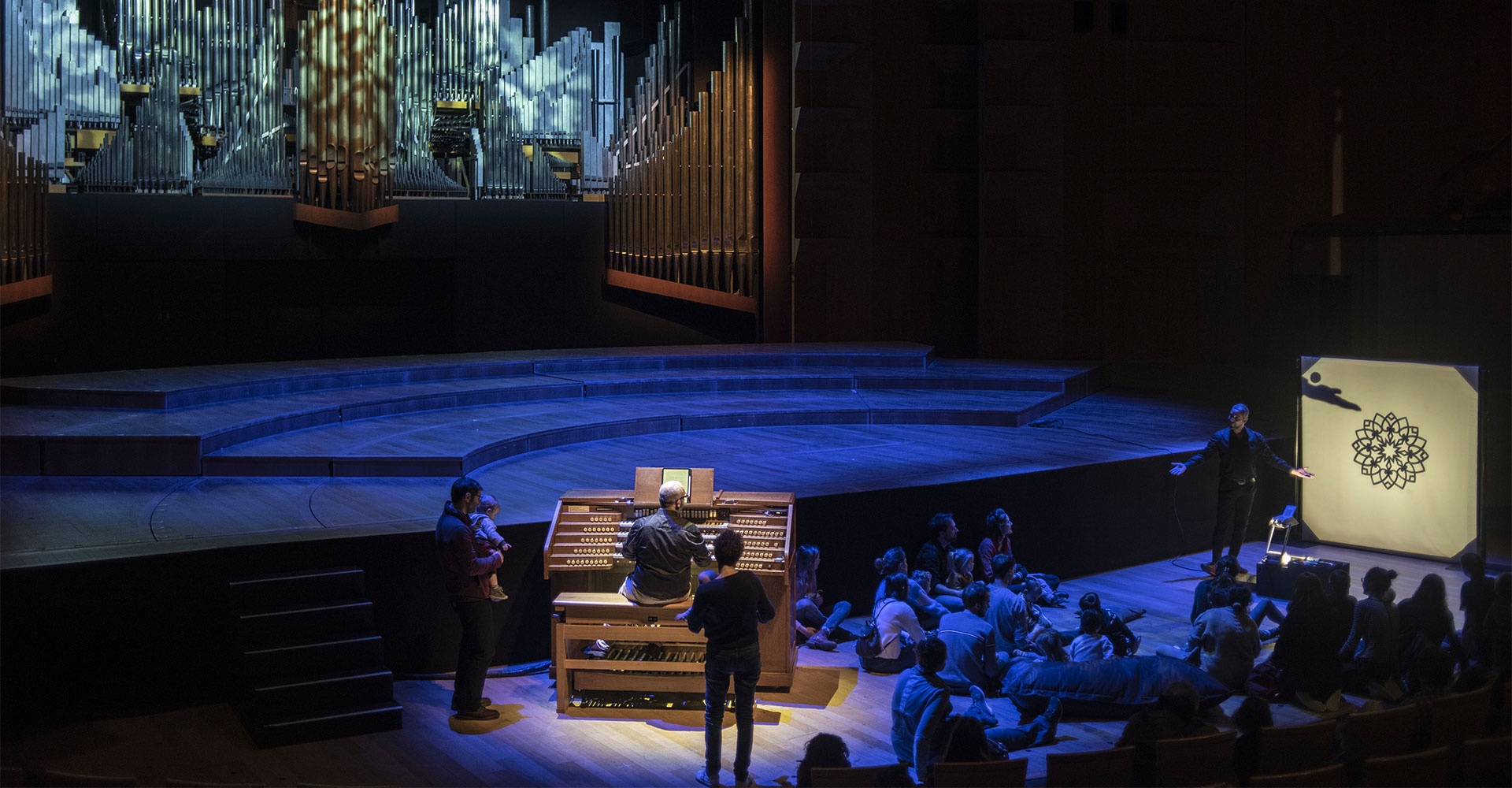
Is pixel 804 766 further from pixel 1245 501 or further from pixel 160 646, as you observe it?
pixel 1245 501

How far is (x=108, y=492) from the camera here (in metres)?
6.76

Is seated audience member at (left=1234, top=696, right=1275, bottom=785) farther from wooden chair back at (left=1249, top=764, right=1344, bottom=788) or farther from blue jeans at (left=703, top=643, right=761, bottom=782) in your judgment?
blue jeans at (left=703, top=643, right=761, bottom=782)

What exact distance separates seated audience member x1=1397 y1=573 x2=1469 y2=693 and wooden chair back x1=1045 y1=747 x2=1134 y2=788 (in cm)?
237

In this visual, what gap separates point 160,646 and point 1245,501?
5721 millimetres

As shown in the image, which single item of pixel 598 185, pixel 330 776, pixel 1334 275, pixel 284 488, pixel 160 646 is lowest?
pixel 330 776

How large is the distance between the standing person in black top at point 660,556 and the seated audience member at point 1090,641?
1.63m

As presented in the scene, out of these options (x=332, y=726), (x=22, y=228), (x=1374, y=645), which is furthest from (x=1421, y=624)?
(x=22, y=228)

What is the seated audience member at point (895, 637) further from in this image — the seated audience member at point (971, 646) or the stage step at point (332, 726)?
the stage step at point (332, 726)

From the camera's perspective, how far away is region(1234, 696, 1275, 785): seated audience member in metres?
4.31

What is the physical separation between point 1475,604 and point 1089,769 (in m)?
2.78

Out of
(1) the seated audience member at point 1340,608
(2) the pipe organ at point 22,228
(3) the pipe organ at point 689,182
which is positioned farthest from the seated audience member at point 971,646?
(2) the pipe organ at point 22,228

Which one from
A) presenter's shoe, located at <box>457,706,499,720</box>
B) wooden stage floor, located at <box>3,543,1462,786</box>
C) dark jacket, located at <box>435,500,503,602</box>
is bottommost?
wooden stage floor, located at <box>3,543,1462,786</box>

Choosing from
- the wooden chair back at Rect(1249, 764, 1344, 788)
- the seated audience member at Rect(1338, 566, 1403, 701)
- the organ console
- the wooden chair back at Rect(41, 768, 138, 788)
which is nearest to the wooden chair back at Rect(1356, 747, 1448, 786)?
the wooden chair back at Rect(1249, 764, 1344, 788)

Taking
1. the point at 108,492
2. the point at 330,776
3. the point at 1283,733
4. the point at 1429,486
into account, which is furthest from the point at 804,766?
the point at 1429,486
